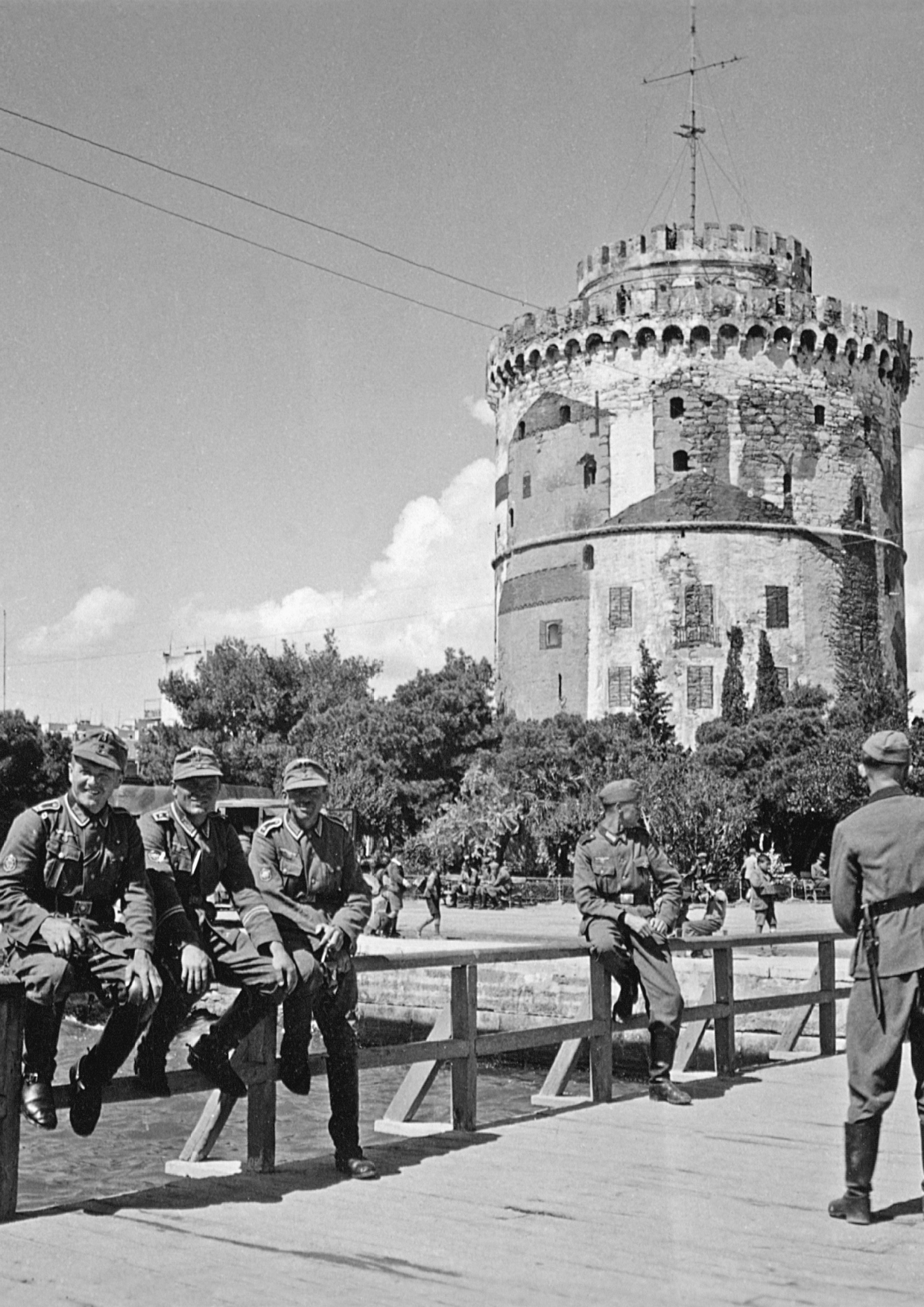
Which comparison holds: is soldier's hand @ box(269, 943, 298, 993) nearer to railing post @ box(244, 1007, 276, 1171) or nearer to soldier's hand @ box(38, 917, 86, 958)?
railing post @ box(244, 1007, 276, 1171)

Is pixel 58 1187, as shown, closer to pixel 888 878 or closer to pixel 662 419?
pixel 888 878

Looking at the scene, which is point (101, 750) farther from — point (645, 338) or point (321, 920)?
point (645, 338)

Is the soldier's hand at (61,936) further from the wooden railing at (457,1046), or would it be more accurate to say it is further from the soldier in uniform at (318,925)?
the soldier in uniform at (318,925)

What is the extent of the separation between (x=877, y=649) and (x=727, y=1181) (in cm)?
5462

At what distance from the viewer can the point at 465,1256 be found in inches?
220

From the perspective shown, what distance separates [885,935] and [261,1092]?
282cm

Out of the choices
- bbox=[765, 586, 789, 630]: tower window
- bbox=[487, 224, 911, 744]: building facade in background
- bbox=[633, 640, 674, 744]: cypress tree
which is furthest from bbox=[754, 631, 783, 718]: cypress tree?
bbox=[633, 640, 674, 744]: cypress tree

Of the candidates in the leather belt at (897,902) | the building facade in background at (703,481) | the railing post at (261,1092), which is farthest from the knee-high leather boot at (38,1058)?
the building facade in background at (703,481)

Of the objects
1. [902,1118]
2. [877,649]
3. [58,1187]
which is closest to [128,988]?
[902,1118]

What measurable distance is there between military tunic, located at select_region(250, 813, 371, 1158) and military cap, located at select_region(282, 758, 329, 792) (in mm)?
176

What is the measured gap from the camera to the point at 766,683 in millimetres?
55938

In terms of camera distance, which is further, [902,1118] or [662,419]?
[662,419]

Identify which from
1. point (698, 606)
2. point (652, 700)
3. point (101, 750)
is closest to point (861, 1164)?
point (101, 750)

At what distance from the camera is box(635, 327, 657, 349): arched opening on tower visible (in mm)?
57906
